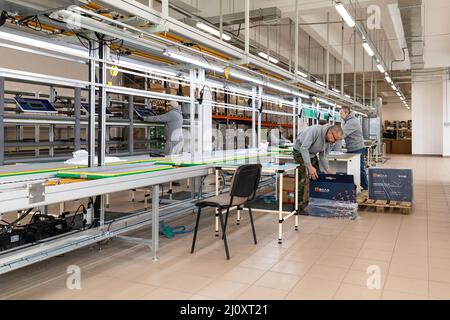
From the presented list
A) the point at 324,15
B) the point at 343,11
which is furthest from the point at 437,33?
the point at 343,11

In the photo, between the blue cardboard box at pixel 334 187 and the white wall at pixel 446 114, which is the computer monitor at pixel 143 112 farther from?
the white wall at pixel 446 114

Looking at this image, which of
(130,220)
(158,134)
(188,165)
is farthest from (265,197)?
(130,220)

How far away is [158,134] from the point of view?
742cm

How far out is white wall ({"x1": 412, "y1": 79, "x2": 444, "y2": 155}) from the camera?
61.4ft

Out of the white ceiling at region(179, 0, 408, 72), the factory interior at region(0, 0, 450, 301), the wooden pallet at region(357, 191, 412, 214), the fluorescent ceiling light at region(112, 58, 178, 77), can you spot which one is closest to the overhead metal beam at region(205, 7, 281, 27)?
the factory interior at region(0, 0, 450, 301)

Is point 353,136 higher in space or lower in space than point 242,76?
lower

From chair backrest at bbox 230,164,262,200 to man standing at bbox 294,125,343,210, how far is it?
1.29 m

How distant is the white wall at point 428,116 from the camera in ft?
61.4

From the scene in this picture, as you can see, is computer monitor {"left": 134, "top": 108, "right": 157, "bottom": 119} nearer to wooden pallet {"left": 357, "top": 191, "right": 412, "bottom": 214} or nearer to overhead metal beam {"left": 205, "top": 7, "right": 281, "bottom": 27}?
overhead metal beam {"left": 205, "top": 7, "right": 281, "bottom": 27}

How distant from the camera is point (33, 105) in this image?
479 cm

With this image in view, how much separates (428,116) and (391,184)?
49.2 ft

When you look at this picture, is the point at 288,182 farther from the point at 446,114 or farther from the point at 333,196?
the point at 446,114
